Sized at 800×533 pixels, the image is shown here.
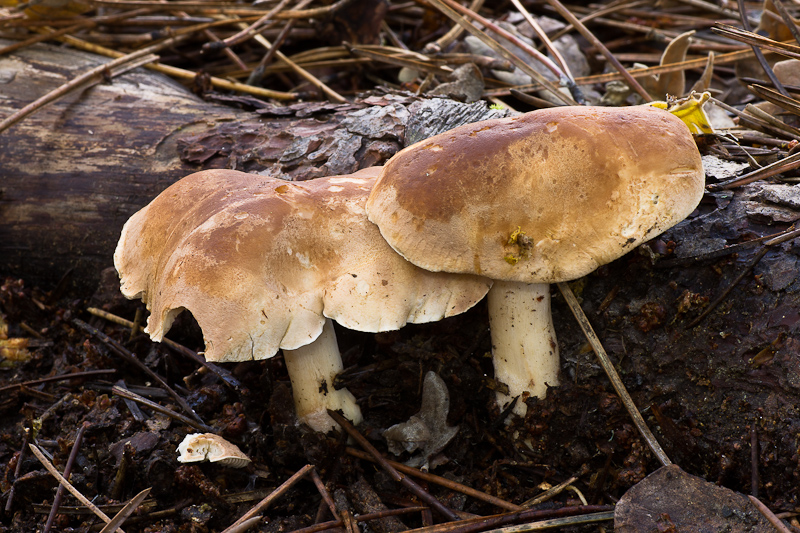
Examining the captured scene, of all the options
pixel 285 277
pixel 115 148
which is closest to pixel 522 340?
pixel 285 277

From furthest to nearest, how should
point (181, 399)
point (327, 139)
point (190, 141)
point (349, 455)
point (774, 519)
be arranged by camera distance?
point (190, 141) → point (327, 139) → point (181, 399) → point (349, 455) → point (774, 519)

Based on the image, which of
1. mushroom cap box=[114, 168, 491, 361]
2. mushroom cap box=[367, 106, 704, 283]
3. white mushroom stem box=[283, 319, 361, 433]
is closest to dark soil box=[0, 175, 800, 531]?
white mushroom stem box=[283, 319, 361, 433]

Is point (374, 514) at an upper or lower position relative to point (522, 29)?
lower

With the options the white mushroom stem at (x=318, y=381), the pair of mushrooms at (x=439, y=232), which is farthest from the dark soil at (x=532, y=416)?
the pair of mushrooms at (x=439, y=232)

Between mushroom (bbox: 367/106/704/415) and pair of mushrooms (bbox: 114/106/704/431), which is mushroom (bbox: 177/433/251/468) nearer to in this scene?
pair of mushrooms (bbox: 114/106/704/431)

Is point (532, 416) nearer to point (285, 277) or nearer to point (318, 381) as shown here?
point (318, 381)

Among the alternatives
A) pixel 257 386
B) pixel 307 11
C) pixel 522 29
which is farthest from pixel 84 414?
pixel 522 29

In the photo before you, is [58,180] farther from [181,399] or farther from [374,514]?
[374,514]
